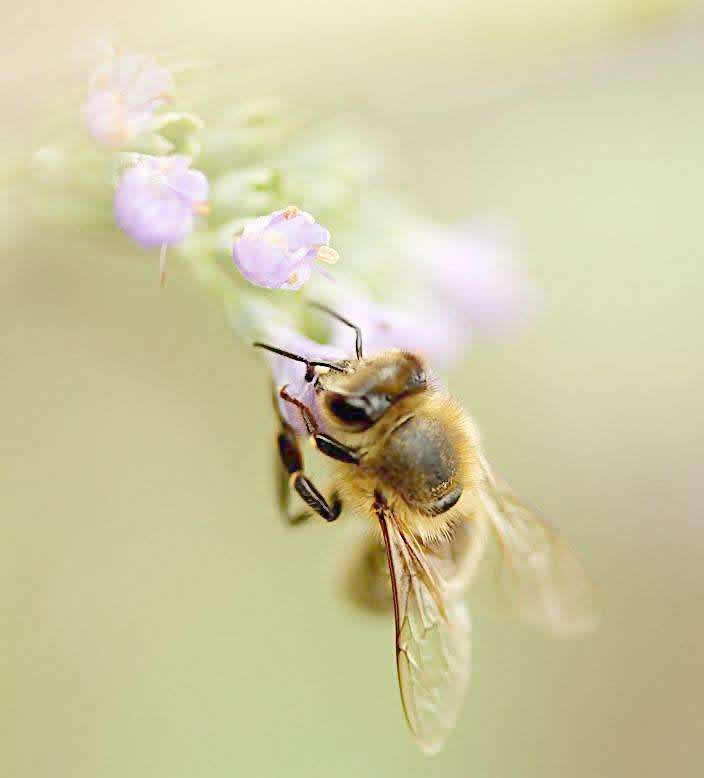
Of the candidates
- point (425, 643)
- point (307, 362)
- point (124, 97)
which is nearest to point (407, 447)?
point (307, 362)

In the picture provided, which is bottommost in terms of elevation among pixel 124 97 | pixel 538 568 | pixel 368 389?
pixel 538 568

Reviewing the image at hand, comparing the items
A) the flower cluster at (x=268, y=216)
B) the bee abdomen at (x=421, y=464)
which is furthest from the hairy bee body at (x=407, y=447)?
the flower cluster at (x=268, y=216)

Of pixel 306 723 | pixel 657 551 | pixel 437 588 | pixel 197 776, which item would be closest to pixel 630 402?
pixel 657 551

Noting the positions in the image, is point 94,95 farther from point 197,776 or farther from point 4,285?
point 197,776

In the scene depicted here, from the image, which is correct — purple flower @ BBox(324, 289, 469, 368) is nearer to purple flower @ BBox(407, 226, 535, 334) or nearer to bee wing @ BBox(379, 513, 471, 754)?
purple flower @ BBox(407, 226, 535, 334)

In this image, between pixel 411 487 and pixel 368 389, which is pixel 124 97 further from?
pixel 411 487

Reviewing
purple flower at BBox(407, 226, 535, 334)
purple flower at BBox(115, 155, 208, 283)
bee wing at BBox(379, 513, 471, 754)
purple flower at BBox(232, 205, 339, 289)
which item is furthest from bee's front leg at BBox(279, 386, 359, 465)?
purple flower at BBox(407, 226, 535, 334)
